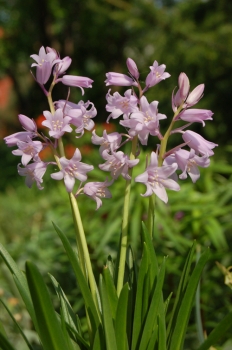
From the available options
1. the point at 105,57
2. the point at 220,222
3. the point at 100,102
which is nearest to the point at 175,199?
the point at 220,222

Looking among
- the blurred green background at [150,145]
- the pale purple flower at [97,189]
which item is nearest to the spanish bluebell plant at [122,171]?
the pale purple flower at [97,189]

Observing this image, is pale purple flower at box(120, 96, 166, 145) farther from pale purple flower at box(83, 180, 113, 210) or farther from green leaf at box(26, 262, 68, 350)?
green leaf at box(26, 262, 68, 350)

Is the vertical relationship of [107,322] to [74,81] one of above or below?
below

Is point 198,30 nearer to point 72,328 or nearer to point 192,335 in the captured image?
point 192,335

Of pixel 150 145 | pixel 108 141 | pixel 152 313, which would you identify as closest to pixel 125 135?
pixel 108 141

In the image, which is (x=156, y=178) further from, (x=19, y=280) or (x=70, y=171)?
(x=19, y=280)
